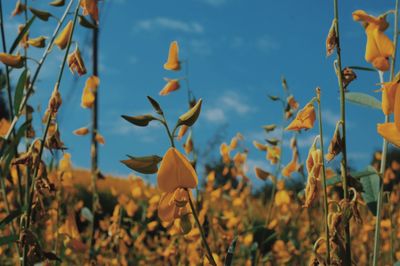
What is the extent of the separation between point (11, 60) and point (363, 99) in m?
0.85

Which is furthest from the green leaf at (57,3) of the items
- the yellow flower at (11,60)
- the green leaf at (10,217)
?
the green leaf at (10,217)

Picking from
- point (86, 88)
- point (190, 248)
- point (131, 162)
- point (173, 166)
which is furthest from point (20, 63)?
point (190, 248)

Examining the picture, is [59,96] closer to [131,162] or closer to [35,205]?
[35,205]

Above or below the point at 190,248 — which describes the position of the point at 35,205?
above

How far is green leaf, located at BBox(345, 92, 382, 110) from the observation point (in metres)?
1.37

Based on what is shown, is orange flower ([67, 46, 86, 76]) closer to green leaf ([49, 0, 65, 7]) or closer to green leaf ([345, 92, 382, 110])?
green leaf ([49, 0, 65, 7])

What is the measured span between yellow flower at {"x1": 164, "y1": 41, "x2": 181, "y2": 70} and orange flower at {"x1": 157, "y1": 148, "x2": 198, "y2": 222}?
875mm

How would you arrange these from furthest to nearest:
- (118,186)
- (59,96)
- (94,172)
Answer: (118,186) < (94,172) < (59,96)

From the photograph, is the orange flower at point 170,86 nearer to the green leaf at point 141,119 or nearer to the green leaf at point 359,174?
the green leaf at point 359,174

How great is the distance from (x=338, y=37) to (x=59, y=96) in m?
0.67

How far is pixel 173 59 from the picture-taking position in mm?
1939

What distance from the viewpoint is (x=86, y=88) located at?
184cm

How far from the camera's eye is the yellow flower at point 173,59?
1.74 metres

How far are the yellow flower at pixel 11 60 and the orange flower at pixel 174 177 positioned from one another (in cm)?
82
